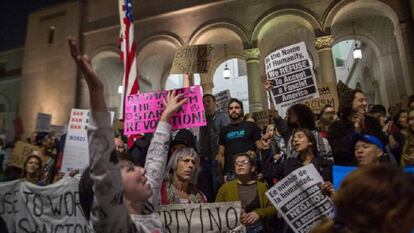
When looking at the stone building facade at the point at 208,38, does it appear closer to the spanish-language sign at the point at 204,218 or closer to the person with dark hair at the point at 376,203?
the spanish-language sign at the point at 204,218

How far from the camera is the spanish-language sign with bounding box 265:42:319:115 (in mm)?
5520

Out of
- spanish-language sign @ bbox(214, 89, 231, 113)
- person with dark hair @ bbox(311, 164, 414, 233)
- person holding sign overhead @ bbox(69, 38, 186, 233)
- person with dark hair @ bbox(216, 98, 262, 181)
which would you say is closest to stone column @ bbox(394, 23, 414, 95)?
spanish-language sign @ bbox(214, 89, 231, 113)

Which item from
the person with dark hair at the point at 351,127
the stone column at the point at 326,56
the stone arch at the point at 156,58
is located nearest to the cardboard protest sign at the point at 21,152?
the person with dark hair at the point at 351,127

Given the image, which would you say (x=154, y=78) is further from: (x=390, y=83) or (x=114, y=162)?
(x=114, y=162)

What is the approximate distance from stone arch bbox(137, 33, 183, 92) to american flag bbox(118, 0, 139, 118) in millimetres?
8036

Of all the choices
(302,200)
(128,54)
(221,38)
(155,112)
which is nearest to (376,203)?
(302,200)

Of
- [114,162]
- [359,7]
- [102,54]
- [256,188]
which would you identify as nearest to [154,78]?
[102,54]

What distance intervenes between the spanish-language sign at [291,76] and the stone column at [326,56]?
7.52 m

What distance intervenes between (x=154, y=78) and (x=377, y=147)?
16.3m

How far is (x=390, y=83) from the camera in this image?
15.2 meters

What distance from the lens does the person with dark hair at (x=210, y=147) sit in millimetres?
5367

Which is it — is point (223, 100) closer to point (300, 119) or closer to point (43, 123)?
point (300, 119)

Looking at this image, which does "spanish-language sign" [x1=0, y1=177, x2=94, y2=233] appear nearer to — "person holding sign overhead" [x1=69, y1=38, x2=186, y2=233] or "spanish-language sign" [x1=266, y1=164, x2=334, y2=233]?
"spanish-language sign" [x1=266, y1=164, x2=334, y2=233]

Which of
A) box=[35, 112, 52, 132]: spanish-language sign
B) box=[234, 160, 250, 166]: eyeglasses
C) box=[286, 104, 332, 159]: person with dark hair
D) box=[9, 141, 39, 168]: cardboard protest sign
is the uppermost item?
box=[35, 112, 52, 132]: spanish-language sign
